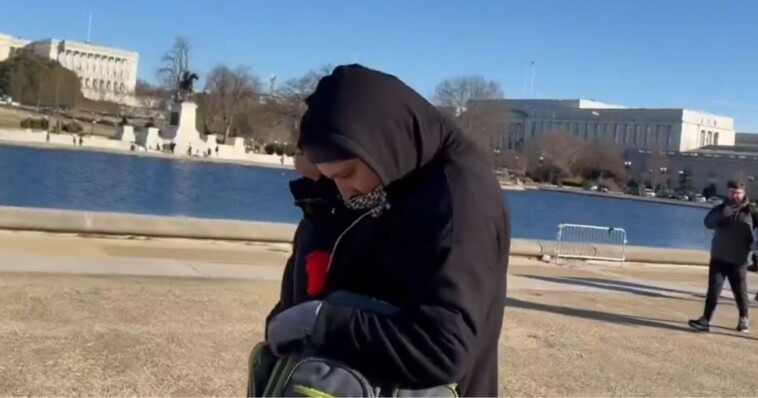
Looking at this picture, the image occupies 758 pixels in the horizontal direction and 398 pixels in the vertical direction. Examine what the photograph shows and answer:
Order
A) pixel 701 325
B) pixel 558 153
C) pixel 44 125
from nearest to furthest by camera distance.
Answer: pixel 701 325
pixel 44 125
pixel 558 153

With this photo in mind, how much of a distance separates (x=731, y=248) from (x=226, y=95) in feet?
305

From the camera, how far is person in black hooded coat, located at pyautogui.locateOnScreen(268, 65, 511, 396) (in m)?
1.80

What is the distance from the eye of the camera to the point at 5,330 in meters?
6.53

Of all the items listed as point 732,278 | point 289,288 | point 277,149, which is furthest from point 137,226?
point 277,149

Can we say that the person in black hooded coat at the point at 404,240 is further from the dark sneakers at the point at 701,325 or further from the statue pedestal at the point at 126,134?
the statue pedestal at the point at 126,134

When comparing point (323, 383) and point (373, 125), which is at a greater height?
point (373, 125)

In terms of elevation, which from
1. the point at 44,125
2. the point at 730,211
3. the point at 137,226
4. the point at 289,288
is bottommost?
the point at 137,226

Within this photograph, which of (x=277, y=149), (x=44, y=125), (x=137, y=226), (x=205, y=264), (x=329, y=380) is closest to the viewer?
(x=329, y=380)

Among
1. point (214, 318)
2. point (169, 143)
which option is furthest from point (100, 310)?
point (169, 143)

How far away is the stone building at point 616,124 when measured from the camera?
125 meters

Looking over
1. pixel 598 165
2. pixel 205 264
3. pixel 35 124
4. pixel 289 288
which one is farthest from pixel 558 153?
pixel 289 288

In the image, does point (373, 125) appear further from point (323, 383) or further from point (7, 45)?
point (7, 45)

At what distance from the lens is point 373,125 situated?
1.82m

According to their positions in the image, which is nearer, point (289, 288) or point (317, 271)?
point (317, 271)
